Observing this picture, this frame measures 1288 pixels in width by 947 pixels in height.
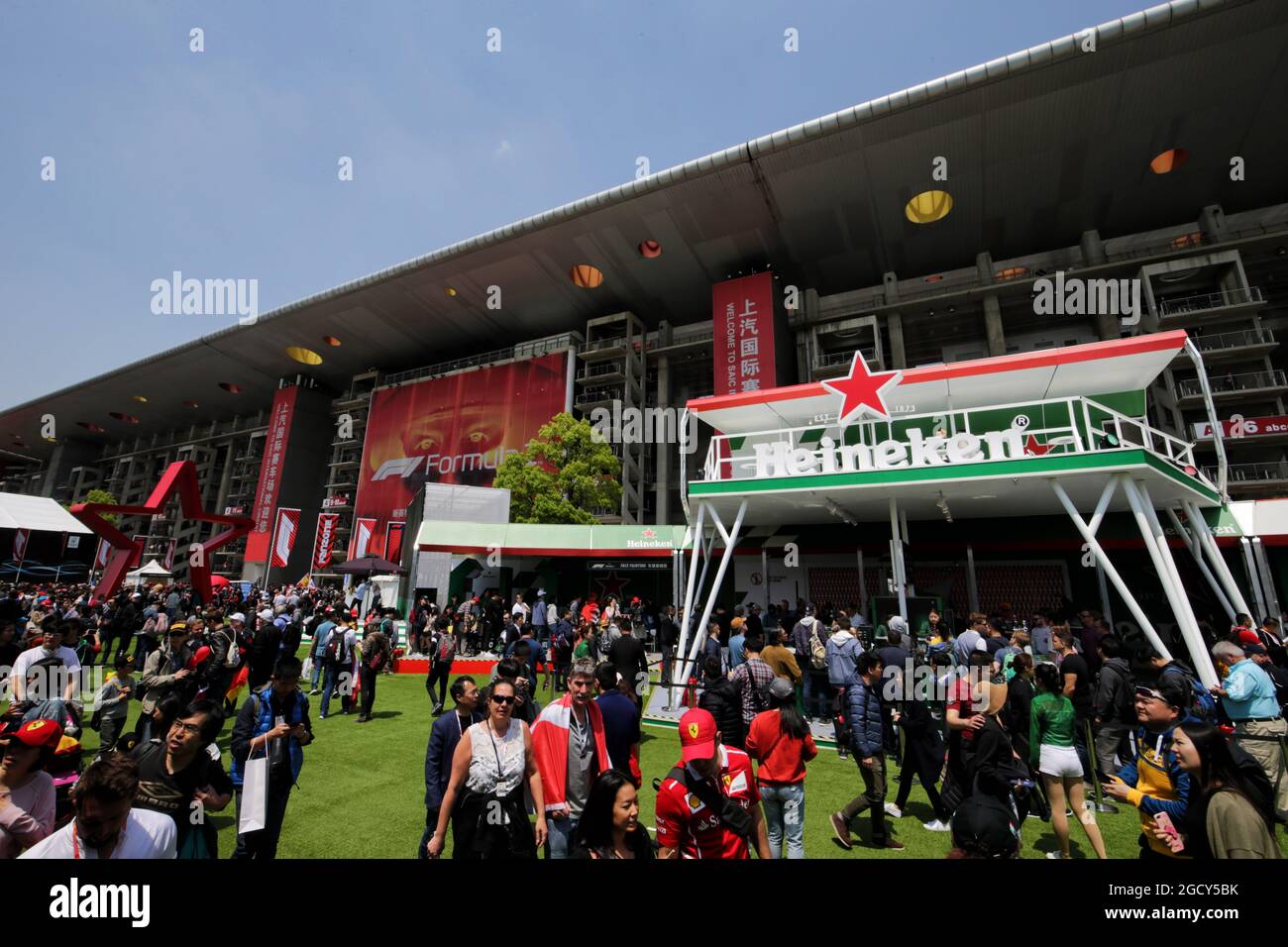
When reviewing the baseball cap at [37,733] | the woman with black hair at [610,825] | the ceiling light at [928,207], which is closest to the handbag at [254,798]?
the baseball cap at [37,733]

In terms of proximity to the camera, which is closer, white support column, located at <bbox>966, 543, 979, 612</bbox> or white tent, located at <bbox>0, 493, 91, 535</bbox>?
white support column, located at <bbox>966, 543, 979, 612</bbox>

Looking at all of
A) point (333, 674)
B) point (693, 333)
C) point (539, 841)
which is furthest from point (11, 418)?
point (539, 841)

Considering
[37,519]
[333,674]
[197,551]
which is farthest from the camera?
[37,519]

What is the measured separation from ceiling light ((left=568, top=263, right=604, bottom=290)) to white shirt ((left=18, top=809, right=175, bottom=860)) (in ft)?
116

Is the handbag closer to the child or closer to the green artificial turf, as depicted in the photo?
the green artificial turf

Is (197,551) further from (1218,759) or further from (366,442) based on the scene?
(366,442)

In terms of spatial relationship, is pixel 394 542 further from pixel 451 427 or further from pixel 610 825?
pixel 610 825

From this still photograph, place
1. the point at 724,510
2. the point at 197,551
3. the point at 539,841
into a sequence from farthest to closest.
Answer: the point at 197,551 → the point at 724,510 → the point at 539,841

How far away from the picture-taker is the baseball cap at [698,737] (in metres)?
3.21

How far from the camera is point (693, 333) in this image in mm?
38812

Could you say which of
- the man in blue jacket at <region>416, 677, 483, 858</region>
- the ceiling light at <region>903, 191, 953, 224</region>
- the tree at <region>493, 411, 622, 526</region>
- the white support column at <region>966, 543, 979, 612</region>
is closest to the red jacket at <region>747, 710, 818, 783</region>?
the man in blue jacket at <region>416, 677, 483, 858</region>

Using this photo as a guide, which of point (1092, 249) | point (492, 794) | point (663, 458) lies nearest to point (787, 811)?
point (492, 794)

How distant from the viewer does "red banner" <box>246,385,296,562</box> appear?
152 ft

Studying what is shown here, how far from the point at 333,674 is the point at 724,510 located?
944cm
